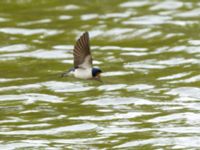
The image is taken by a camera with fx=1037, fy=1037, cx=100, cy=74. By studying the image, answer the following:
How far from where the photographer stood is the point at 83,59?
1339cm

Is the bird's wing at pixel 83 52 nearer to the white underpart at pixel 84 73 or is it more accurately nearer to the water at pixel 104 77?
the white underpart at pixel 84 73

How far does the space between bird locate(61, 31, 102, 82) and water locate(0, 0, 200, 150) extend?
29.3 inches

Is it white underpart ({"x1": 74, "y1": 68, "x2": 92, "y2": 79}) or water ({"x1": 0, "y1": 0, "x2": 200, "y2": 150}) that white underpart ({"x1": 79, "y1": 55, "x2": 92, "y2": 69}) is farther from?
water ({"x1": 0, "y1": 0, "x2": 200, "y2": 150})

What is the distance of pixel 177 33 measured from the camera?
20094 millimetres

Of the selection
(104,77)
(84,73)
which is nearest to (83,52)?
(84,73)

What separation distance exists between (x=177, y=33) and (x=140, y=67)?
2.60 metres

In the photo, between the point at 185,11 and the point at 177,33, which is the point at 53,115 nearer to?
the point at 177,33

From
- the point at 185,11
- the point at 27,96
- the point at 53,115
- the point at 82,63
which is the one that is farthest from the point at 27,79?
the point at 185,11

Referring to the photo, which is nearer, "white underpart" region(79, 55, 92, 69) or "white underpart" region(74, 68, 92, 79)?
"white underpart" region(79, 55, 92, 69)

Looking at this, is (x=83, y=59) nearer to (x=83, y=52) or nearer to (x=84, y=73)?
(x=83, y=52)

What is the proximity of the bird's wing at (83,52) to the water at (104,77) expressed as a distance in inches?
35.8

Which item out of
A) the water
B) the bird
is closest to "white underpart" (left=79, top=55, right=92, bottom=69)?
the bird

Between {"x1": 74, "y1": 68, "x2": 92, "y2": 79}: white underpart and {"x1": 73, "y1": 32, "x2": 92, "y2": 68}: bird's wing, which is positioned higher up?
{"x1": 73, "y1": 32, "x2": 92, "y2": 68}: bird's wing

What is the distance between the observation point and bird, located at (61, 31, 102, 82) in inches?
520
